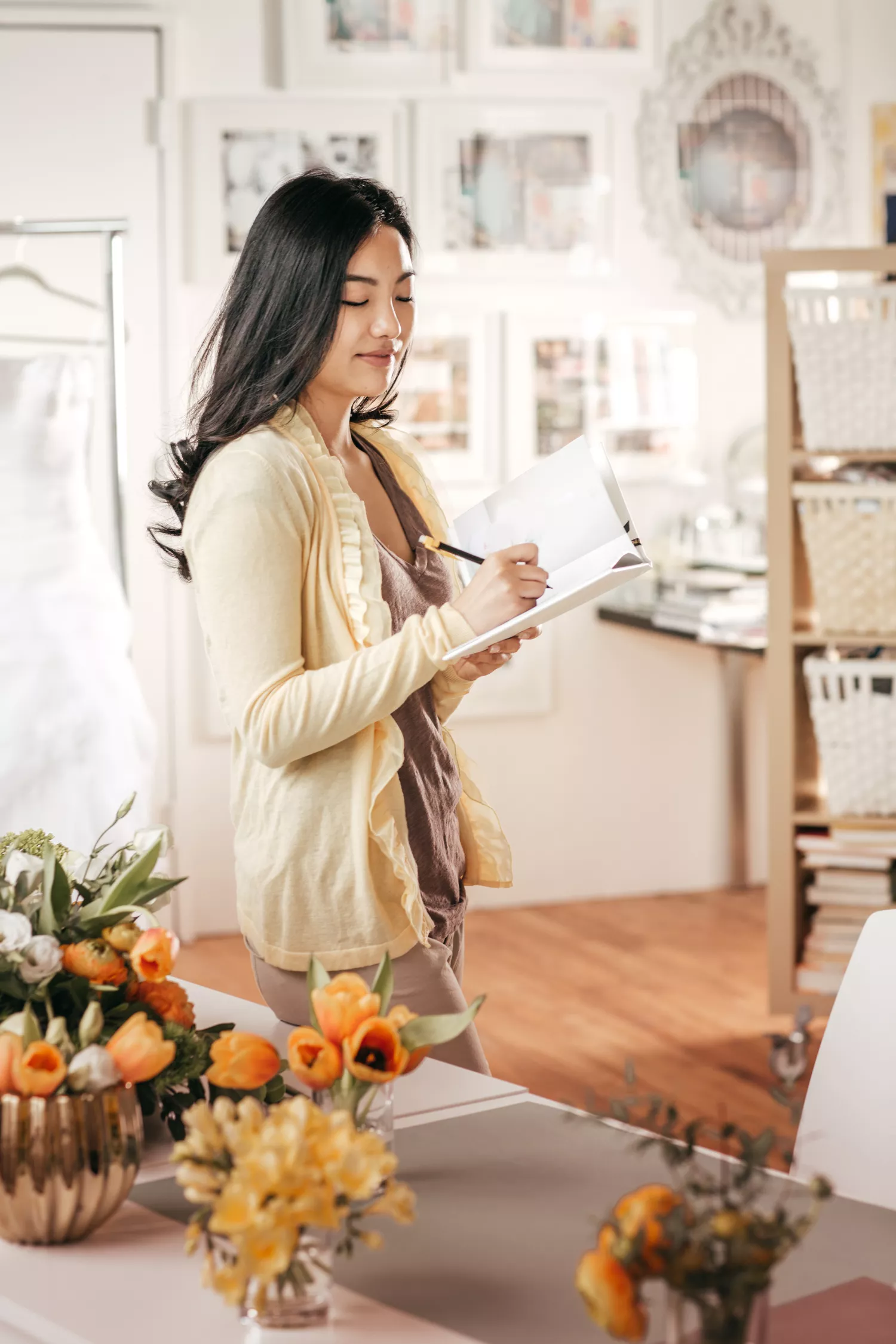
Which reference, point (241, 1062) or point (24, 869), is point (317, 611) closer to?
point (24, 869)

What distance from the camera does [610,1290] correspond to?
2.61 feet

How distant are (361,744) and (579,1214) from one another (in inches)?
23.7

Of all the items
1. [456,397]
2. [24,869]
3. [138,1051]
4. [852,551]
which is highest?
[456,397]

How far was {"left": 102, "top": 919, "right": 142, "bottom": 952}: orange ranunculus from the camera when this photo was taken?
4.02 feet

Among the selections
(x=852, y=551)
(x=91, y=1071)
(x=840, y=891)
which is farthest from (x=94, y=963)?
(x=840, y=891)

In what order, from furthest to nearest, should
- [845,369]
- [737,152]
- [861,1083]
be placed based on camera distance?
[737,152]
[845,369]
[861,1083]

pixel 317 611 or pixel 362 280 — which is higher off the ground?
pixel 362 280

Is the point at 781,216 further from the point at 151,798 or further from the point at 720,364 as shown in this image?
the point at 151,798

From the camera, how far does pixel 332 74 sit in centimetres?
434

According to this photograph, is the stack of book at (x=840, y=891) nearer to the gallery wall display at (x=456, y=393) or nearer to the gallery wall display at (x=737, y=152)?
the gallery wall display at (x=456, y=393)

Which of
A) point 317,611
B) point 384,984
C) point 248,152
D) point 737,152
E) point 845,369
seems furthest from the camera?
point 737,152

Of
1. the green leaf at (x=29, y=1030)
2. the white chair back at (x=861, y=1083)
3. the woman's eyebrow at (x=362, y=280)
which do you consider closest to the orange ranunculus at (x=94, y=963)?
the green leaf at (x=29, y=1030)

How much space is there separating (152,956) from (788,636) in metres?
2.52

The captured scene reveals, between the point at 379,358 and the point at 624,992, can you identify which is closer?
the point at 379,358
